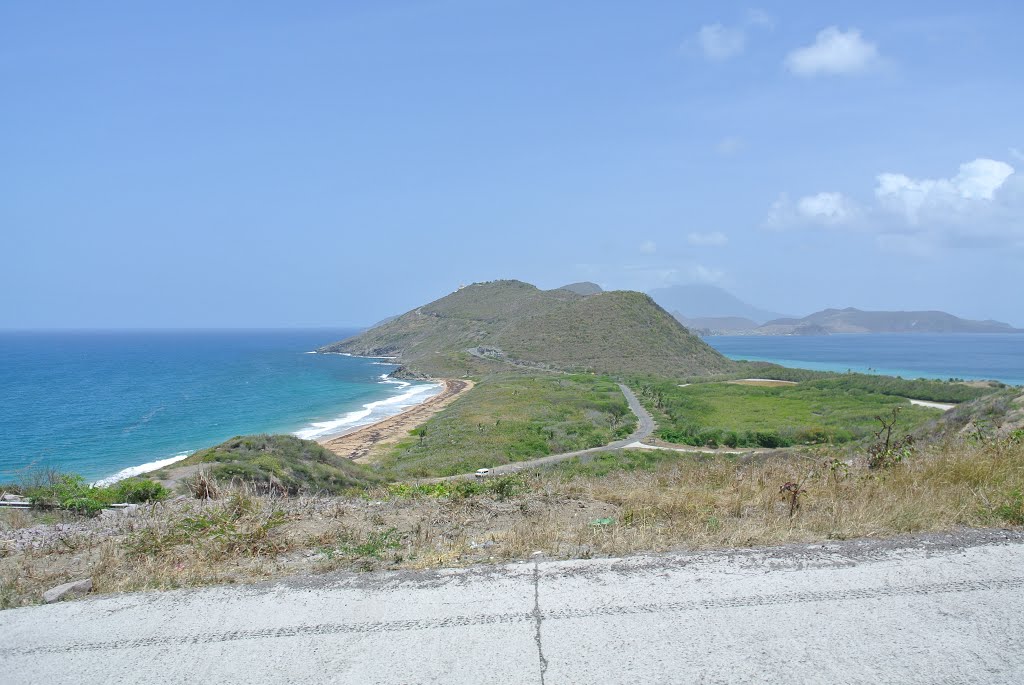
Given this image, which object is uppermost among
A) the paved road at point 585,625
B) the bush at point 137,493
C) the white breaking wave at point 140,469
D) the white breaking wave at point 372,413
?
the paved road at point 585,625

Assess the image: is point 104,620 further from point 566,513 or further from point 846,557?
point 846,557

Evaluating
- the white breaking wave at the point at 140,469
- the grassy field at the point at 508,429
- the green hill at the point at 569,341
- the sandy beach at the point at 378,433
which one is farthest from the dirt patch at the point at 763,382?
the white breaking wave at the point at 140,469

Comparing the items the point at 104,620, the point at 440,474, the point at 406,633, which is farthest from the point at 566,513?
the point at 440,474

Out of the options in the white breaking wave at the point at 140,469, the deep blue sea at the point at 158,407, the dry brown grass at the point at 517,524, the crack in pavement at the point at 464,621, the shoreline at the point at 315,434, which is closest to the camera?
the crack in pavement at the point at 464,621

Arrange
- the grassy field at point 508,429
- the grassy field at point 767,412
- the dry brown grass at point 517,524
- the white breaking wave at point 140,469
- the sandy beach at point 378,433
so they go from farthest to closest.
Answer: the sandy beach at point 378,433 < the grassy field at point 767,412 < the white breaking wave at point 140,469 < the grassy field at point 508,429 < the dry brown grass at point 517,524

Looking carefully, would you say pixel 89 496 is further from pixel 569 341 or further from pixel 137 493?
pixel 569 341

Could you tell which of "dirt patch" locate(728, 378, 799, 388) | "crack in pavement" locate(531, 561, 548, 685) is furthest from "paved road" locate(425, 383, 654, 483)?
"dirt patch" locate(728, 378, 799, 388)

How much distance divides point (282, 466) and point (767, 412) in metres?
38.9

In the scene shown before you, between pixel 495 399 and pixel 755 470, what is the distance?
4755cm

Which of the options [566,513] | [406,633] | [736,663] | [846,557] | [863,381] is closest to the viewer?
[736,663]

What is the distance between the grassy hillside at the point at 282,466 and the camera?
18.1 meters

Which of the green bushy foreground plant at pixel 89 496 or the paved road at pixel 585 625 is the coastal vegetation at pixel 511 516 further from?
the paved road at pixel 585 625

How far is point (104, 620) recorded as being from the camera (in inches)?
147

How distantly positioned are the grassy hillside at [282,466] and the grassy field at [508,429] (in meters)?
3.12
